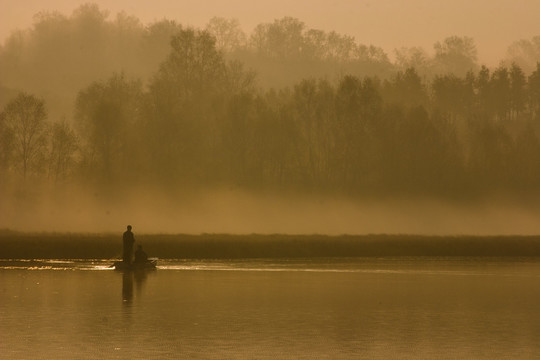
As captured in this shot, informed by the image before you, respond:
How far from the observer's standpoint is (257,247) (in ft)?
224

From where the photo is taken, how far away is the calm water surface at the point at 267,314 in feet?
73.8

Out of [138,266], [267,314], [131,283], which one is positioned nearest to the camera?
[267,314]

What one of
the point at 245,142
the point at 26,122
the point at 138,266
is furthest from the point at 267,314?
the point at 26,122

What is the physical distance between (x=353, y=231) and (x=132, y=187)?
2748cm

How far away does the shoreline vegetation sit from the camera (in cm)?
6266

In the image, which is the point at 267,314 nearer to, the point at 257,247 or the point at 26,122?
the point at 257,247

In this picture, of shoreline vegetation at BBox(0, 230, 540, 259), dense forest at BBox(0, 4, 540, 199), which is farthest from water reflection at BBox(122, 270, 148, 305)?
dense forest at BBox(0, 4, 540, 199)

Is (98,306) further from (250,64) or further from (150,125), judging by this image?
(250,64)

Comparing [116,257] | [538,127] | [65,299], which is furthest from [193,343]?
[538,127]

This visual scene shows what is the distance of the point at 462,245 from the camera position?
73938mm

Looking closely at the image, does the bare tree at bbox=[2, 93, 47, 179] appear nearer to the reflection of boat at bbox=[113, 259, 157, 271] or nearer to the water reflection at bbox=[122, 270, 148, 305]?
the reflection of boat at bbox=[113, 259, 157, 271]

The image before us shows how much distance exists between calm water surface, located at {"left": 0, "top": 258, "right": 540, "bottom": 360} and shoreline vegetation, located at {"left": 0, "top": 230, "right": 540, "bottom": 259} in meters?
13.1

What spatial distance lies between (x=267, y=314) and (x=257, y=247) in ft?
128

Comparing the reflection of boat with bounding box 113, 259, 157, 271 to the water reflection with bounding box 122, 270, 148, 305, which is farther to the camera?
the reflection of boat with bounding box 113, 259, 157, 271
